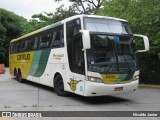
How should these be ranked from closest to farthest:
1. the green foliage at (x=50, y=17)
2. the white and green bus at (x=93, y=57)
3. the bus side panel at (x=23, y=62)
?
the white and green bus at (x=93, y=57) < the bus side panel at (x=23, y=62) < the green foliage at (x=50, y=17)

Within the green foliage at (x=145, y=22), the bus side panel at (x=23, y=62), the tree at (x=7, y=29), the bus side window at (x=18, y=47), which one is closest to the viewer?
the green foliage at (x=145, y=22)

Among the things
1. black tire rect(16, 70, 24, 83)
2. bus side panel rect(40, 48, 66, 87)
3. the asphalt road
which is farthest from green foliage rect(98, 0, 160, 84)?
black tire rect(16, 70, 24, 83)

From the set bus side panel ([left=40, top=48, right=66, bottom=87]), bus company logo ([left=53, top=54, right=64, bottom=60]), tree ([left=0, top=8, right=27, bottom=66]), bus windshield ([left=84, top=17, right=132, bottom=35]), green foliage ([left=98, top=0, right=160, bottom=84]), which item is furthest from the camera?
tree ([left=0, top=8, right=27, bottom=66])

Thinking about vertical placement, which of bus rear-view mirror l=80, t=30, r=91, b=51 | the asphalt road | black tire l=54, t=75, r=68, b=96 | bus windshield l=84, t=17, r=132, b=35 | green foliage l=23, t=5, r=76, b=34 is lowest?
the asphalt road

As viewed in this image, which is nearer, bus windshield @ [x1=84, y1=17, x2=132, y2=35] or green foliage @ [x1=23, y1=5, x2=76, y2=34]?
bus windshield @ [x1=84, y1=17, x2=132, y2=35]

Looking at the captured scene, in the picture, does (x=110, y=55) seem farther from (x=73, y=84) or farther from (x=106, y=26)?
(x=73, y=84)

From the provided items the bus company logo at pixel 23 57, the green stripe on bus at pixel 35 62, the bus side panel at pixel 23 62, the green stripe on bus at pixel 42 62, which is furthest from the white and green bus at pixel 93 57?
the bus company logo at pixel 23 57

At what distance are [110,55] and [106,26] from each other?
127 centimetres

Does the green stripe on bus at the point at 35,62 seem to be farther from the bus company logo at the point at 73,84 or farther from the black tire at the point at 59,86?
the bus company logo at the point at 73,84

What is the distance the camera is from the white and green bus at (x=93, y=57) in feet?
37.0

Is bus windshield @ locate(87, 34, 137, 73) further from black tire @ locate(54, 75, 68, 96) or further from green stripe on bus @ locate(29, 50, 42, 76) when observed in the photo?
green stripe on bus @ locate(29, 50, 42, 76)

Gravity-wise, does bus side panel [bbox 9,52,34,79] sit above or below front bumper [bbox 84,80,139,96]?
above

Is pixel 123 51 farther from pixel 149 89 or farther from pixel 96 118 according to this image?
pixel 149 89

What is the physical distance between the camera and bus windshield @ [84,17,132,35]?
11.9 m
